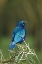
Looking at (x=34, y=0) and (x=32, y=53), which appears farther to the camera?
(x=34, y=0)

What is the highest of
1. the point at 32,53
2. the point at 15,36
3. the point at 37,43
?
the point at 37,43

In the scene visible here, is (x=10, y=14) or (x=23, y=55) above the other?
(x=10, y=14)

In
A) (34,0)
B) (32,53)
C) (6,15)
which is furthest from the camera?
(6,15)

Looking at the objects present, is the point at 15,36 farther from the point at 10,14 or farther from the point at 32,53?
the point at 10,14

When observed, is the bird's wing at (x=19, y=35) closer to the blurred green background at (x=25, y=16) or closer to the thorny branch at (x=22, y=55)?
the thorny branch at (x=22, y=55)

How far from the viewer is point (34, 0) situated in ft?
66.2

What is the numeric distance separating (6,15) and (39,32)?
2.70 metres

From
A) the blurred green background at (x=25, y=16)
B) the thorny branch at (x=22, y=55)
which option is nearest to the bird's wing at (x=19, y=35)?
the thorny branch at (x=22, y=55)

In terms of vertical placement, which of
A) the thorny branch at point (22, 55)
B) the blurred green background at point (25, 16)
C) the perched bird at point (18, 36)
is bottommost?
the thorny branch at point (22, 55)

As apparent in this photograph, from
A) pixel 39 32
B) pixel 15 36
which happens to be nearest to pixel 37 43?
pixel 39 32

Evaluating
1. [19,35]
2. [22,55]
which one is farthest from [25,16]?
[22,55]

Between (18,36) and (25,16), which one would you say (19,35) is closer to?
(18,36)

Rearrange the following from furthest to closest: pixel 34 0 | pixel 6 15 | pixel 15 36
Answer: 1. pixel 6 15
2. pixel 34 0
3. pixel 15 36

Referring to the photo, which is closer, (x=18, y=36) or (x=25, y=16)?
(x=18, y=36)
